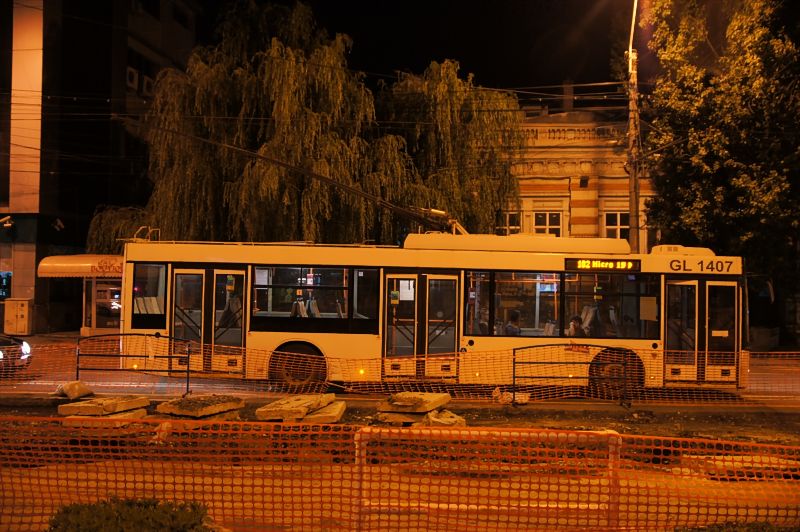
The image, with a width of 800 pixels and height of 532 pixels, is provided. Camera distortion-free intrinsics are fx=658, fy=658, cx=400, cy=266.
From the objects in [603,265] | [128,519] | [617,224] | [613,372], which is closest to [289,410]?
[128,519]

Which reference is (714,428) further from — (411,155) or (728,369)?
(411,155)

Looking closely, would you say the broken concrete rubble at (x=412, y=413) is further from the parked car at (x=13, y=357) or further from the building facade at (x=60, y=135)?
the building facade at (x=60, y=135)

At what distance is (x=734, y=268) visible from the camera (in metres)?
13.0

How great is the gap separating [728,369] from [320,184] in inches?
440

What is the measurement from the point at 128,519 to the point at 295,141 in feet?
49.8

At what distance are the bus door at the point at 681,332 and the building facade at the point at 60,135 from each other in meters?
21.5

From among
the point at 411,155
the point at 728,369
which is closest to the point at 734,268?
the point at 728,369

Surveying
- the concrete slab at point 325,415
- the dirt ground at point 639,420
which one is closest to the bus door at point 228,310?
the dirt ground at point 639,420

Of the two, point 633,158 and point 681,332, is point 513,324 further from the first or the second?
point 633,158

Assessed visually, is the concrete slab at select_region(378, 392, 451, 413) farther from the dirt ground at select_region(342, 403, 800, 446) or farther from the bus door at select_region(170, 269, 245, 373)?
the bus door at select_region(170, 269, 245, 373)

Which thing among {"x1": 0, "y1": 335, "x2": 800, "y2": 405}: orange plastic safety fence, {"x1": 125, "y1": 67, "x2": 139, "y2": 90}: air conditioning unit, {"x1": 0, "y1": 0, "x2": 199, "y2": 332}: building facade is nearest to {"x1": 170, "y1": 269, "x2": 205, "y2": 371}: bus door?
{"x1": 0, "y1": 335, "x2": 800, "y2": 405}: orange plastic safety fence

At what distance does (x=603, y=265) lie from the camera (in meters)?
13.1

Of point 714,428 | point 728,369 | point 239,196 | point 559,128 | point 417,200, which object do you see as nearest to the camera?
point 714,428

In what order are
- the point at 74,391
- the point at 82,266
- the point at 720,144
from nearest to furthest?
the point at 74,391
the point at 720,144
the point at 82,266
